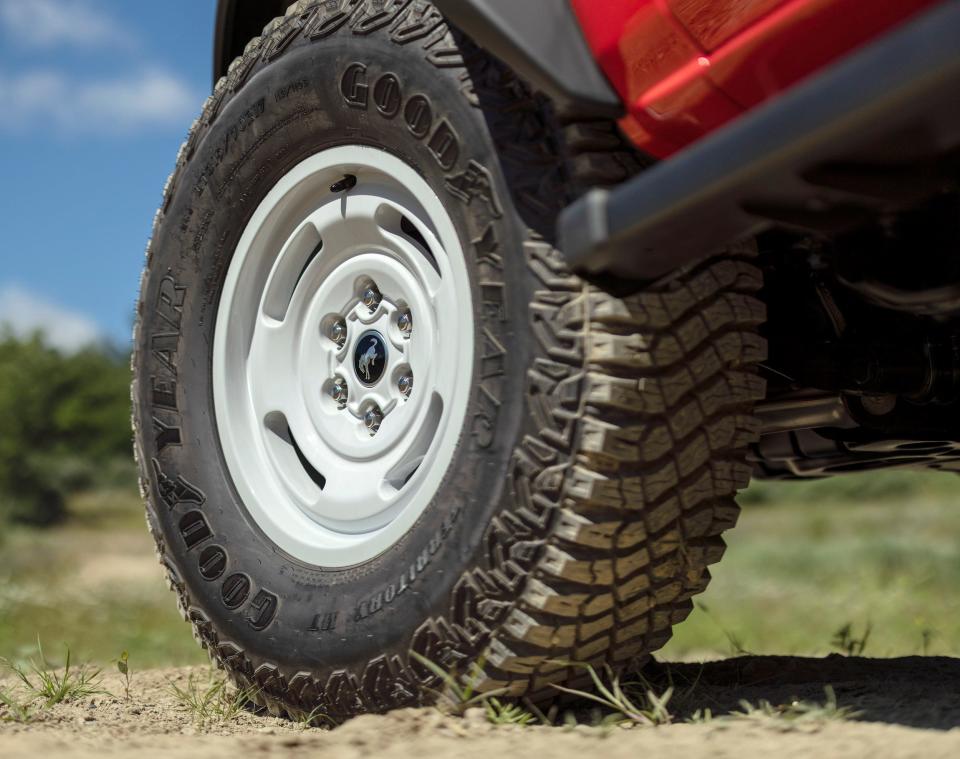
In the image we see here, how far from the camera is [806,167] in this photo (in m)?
1.32

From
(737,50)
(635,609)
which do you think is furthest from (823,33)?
(635,609)

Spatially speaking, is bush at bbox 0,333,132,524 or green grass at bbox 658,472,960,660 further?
bush at bbox 0,333,132,524

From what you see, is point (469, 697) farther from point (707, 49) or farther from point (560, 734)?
point (707, 49)

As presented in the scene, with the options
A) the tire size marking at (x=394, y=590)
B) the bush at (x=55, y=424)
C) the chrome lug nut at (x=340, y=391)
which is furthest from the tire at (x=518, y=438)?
the bush at (x=55, y=424)

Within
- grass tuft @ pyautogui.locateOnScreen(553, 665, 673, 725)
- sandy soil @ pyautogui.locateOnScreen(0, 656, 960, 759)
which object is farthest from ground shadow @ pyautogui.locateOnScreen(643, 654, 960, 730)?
grass tuft @ pyautogui.locateOnScreen(553, 665, 673, 725)

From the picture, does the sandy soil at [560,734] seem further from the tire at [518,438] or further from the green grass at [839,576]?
the green grass at [839,576]

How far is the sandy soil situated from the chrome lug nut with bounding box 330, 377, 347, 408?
66 centimetres

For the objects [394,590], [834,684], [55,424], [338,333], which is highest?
[55,424]

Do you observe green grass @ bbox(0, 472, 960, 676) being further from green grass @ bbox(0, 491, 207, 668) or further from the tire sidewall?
the tire sidewall

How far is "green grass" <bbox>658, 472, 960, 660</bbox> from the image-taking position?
4.35 metres

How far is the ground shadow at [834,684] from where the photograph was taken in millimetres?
1931

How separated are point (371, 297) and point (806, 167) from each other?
1127 millimetres

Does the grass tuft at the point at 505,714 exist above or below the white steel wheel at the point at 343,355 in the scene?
below

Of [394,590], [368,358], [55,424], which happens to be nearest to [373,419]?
[368,358]
